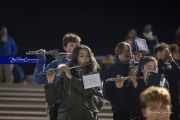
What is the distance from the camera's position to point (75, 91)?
21.3ft

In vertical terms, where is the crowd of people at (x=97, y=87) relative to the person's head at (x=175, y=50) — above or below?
below

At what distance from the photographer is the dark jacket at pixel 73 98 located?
255 inches

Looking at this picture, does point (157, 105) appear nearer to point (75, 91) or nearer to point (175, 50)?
point (75, 91)

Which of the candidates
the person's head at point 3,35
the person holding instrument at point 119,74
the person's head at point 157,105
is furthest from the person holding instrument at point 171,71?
the person's head at point 3,35

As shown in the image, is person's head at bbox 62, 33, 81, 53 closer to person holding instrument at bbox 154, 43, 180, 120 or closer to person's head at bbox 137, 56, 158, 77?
person's head at bbox 137, 56, 158, 77

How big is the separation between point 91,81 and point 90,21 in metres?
9.53

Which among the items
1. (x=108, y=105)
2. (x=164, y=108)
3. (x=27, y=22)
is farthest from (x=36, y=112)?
(x=164, y=108)

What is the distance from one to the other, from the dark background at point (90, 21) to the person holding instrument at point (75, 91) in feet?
29.0

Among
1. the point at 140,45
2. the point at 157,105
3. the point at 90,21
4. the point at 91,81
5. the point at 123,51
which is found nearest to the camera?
the point at 157,105

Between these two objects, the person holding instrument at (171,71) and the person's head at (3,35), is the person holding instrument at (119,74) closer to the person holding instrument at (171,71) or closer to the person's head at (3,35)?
the person holding instrument at (171,71)

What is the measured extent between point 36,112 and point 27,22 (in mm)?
5056

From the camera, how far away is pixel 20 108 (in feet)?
36.2

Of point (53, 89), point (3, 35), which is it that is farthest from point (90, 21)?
point (53, 89)

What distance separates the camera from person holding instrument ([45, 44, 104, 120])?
6.46 metres
